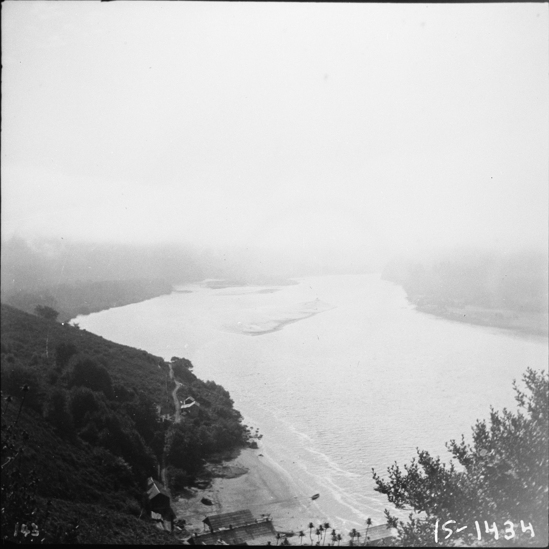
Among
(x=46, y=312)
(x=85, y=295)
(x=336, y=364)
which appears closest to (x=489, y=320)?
(x=336, y=364)

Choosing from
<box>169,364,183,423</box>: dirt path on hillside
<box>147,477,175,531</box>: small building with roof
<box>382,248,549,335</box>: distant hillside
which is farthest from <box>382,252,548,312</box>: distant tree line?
<box>147,477,175,531</box>: small building with roof

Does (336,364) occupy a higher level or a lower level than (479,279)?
lower

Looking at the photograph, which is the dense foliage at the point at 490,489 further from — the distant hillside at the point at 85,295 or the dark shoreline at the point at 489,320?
the distant hillside at the point at 85,295

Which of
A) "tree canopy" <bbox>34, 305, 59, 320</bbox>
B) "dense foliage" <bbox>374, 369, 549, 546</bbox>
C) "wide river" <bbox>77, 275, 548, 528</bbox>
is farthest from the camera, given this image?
"tree canopy" <bbox>34, 305, 59, 320</bbox>

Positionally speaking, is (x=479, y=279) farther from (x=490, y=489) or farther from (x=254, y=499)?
(x=254, y=499)

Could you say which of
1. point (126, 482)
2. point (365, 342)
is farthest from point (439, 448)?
point (126, 482)

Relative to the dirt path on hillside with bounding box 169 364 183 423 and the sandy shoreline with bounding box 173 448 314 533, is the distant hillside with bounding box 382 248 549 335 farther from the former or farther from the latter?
the dirt path on hillside with bounding box 169 364 183 423
